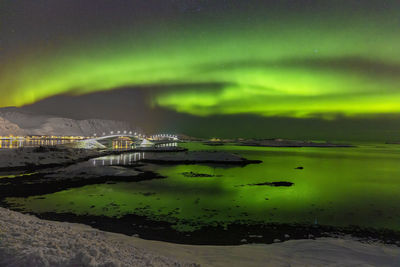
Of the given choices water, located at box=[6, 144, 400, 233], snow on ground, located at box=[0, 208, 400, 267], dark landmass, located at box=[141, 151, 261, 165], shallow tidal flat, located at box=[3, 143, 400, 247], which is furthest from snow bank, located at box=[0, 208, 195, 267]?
dark landmass, located at box=[141, 151, 261, 165]

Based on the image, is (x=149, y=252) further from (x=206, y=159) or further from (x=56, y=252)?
(x=206, y=159)

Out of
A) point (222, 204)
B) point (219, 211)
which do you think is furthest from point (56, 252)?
point (222, 204)

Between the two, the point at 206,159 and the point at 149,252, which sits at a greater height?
the point at 149,252

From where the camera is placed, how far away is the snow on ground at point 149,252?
5990mm

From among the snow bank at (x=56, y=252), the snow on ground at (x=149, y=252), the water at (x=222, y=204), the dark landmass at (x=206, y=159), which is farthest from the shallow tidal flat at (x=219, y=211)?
the dark landmass at (x=206, y=159)

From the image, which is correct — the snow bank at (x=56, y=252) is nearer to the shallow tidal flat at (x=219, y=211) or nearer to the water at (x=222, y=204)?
the shallow tidal flat at (x=219, y=211)

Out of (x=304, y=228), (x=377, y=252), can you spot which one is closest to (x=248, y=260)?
(x=377, y=252)

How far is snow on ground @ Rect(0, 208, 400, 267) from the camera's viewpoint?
5.99 m

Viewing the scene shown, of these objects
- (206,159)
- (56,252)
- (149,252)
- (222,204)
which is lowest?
(206,159)

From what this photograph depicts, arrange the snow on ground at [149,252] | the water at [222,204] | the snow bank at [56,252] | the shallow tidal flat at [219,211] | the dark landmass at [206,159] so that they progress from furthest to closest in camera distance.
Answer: the dark landmass at [206,159] < the water at [222,204] < the shallow tidal flat at [219,211] < the snow on ground at [149,252] < the snow bank at [56,252]

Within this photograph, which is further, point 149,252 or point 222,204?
point 222,204

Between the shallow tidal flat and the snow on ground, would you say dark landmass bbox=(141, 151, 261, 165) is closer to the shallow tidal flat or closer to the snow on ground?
the shallow tidal flat

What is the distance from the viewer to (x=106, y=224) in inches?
491

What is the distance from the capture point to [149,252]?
786cm
